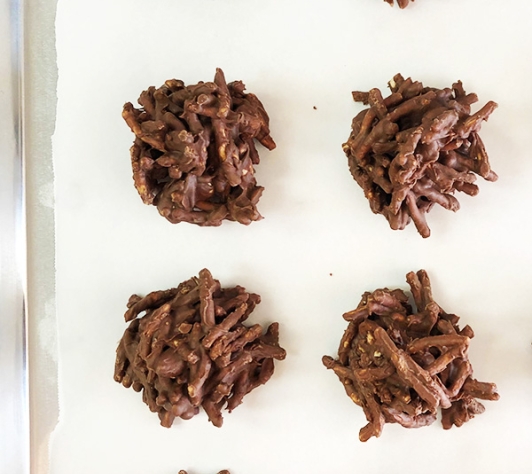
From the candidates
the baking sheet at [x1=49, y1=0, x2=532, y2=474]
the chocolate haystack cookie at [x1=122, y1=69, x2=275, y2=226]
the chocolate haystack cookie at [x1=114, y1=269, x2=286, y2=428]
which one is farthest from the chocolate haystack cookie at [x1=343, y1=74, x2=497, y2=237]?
the chocolate haystack cookie at [x1=114, y1=269, x2=286, y2=428]

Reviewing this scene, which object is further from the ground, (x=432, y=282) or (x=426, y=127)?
(x=426, y=127)

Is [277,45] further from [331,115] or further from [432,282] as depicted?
[432,282]

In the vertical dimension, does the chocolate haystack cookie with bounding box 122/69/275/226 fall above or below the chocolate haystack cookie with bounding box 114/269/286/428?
above

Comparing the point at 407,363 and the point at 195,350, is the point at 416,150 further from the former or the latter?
the point at 195,350

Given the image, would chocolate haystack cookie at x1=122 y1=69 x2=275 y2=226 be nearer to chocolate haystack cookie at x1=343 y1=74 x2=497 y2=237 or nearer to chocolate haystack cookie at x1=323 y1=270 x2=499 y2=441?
chocolate haystack cookie at x1=343 y1=74 x2=497 y2=237

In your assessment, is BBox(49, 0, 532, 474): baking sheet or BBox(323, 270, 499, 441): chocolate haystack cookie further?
BBox(49, 0, 532, 474): baking sheet

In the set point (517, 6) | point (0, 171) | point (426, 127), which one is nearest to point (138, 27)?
point (0, 171)
